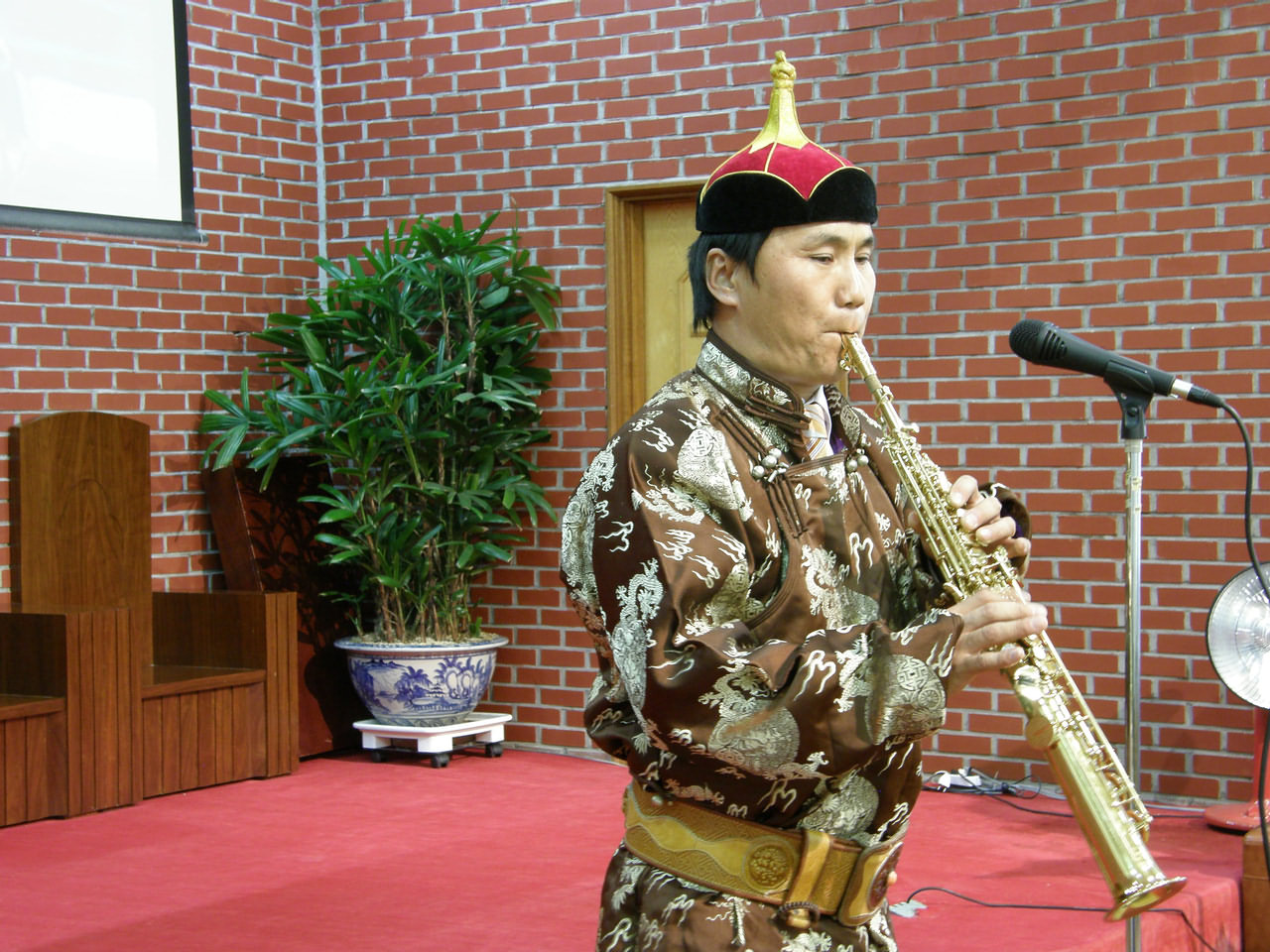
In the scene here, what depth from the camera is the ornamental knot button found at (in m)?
1.72

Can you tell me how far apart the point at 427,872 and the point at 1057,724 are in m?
2.73

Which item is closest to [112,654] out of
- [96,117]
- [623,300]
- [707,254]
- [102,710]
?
[102,710]

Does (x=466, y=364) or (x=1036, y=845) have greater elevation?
(x=466, y=364)

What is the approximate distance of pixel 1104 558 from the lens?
15.6 ft

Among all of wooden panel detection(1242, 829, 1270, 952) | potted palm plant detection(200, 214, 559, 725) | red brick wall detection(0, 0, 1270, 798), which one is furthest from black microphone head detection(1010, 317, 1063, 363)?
potted palm plant detection(200, 214, 559, 725)

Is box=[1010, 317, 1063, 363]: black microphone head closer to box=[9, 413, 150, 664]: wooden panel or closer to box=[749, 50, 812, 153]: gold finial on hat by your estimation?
box=[749, 50, 812, 153]: gold finial on hat

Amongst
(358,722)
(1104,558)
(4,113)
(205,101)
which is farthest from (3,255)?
(1104,558)

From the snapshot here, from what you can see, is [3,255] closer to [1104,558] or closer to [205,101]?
[205,101]

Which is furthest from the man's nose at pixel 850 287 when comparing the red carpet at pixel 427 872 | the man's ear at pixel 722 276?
the red carpet at pixel 427 872

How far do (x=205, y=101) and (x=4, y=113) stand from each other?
812 mm

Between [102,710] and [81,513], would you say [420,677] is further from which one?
[81,513]

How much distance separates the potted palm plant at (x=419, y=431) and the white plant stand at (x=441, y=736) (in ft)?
0.15

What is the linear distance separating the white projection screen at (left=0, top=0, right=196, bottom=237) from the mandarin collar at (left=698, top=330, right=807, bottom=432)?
3985 millimetres

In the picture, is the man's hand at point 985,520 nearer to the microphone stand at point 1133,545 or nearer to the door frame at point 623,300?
the microphone stand at point 1133,545
